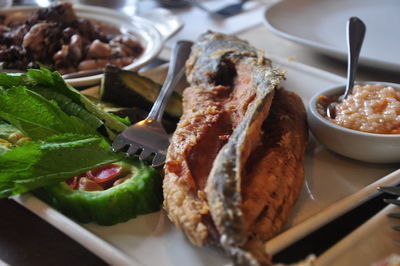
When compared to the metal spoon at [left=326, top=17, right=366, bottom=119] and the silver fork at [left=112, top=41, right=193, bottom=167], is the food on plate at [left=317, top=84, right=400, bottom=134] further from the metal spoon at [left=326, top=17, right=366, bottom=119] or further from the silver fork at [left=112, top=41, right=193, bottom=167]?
the silver fork at [left=112, top=41, right=193, bottom=167]

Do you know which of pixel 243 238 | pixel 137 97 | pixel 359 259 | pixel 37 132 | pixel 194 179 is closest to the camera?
pixel 243 238

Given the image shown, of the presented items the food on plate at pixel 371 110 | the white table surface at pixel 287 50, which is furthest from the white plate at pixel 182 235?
the white table surface at pixel 287 50

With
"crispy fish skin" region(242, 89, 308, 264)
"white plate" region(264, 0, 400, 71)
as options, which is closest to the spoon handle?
"white plate" region(264, 0, 400, 71)

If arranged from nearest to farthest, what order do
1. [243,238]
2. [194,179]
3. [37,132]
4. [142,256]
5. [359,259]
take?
[243,238] → [359,259] → [142,256] → [194,179] → [37,132]

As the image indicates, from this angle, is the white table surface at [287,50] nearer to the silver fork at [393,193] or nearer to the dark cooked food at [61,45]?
the dark cooked food at [61,45]

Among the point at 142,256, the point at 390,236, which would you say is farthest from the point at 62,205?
the point at 390,236

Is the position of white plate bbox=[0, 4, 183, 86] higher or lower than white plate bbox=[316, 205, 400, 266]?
lower

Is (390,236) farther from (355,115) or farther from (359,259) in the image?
(355,115)

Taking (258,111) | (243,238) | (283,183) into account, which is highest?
(258,111)
